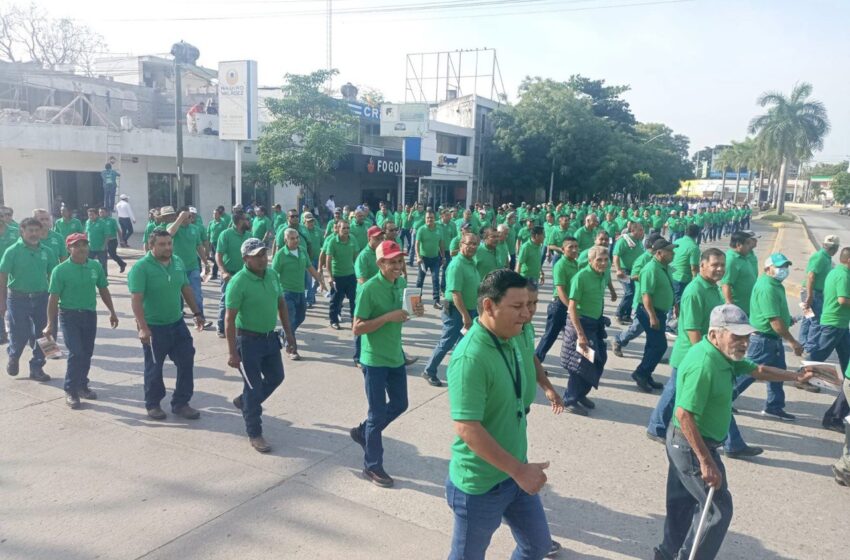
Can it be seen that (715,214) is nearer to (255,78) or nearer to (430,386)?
(255,78)

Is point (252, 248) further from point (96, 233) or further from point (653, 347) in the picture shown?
point (96, 233)

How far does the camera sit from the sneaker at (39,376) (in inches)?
269

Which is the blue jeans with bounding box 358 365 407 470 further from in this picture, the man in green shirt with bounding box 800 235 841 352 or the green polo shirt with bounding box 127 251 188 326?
the man in green shirt with bounding box 800 235 841 352

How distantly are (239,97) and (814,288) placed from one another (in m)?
15.8

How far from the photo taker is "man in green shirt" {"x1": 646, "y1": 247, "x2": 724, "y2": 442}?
4949 millimetres

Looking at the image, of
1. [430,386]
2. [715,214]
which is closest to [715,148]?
[715,214]

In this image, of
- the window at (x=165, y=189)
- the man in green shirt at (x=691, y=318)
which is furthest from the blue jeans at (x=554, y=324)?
the window at (x=165, y=189)

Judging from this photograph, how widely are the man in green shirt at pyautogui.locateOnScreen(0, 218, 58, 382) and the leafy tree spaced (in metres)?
17.1

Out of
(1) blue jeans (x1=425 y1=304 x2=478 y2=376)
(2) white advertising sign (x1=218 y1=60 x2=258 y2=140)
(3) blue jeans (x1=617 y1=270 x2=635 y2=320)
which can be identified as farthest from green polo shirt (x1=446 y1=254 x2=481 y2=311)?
(2) white advertising sign (x1=218 y1=60 x2=258 y2=140)

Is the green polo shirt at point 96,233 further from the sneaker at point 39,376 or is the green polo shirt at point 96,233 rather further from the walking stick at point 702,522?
the walking stick at point 702,522

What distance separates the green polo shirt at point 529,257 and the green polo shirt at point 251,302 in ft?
17.6

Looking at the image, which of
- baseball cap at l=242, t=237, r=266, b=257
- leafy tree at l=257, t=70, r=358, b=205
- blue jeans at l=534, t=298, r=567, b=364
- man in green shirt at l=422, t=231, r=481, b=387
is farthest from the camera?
leafy tree at l=257, t=70, r=358, b=205

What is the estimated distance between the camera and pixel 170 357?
5.91 metres

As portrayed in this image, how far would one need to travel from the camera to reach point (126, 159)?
2314 cm
